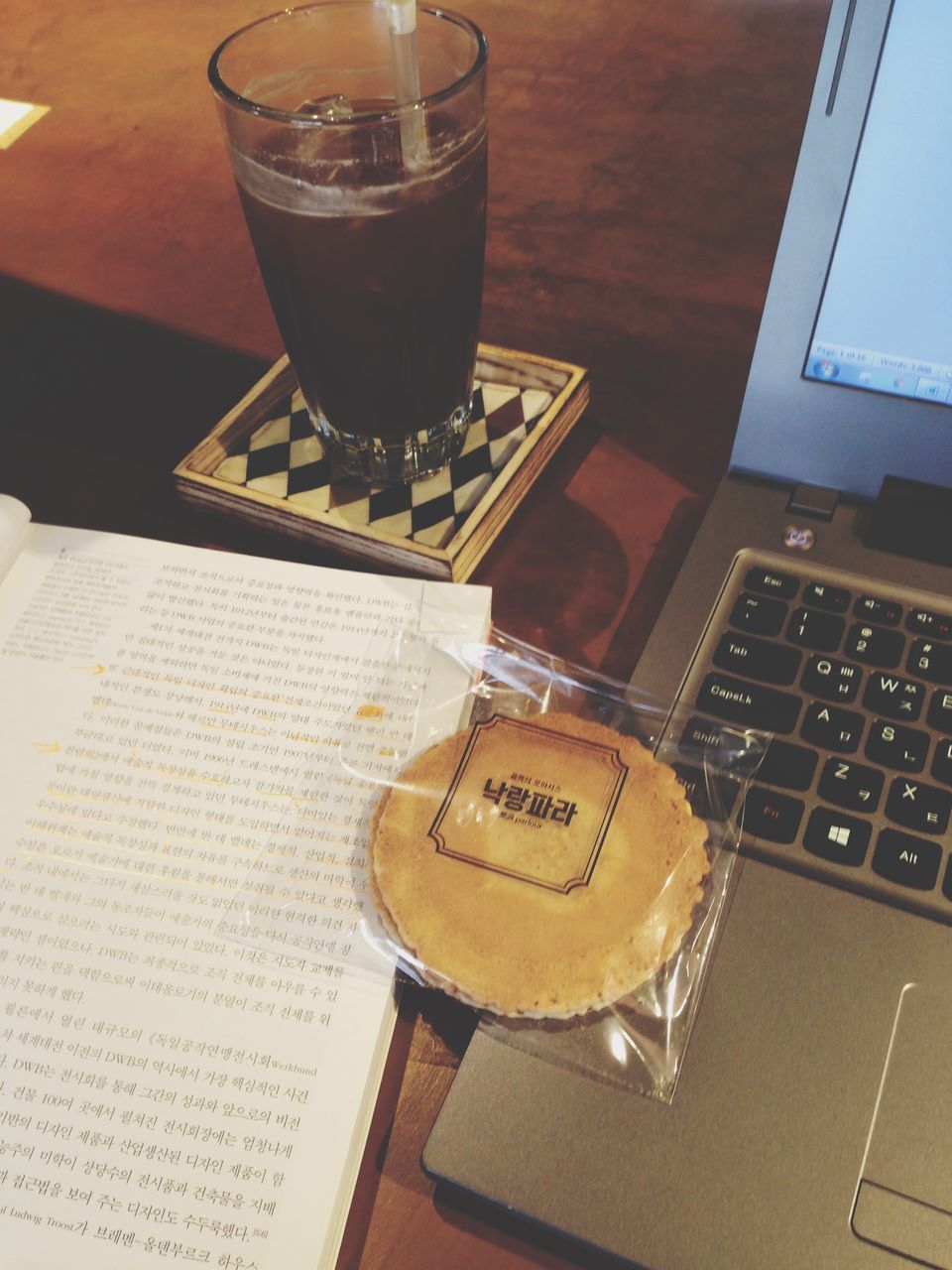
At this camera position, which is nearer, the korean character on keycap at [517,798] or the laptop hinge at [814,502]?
the korean character on keycap at [517,798]

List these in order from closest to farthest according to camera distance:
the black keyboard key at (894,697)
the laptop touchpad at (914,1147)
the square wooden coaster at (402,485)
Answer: the laptop touchpad at (914,1147)
the black keyboard key at (894,697)
the square wooden coaster at (402,485)

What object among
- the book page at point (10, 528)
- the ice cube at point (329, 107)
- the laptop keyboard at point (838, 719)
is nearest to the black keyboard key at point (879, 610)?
the laptop keyboard at point (838, 719)

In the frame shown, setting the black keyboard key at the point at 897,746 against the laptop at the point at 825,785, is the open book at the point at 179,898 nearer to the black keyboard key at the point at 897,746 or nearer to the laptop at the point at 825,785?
the laptop at the point at 825,785

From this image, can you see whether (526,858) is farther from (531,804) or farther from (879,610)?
(879,610)

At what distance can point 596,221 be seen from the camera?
0.77 meters

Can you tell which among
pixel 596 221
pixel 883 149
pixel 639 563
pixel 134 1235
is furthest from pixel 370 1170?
pixel 596 221

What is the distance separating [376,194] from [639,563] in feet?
0.77

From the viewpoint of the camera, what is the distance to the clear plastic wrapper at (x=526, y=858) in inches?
13.7

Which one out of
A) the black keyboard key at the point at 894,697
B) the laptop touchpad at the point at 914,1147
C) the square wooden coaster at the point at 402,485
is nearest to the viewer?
the laptop touchpad at the point at 914,1147

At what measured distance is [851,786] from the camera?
0.39 m

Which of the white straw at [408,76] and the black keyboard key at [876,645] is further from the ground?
the white straw at [408,76]

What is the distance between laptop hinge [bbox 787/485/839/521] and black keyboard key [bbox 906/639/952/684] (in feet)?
0.32

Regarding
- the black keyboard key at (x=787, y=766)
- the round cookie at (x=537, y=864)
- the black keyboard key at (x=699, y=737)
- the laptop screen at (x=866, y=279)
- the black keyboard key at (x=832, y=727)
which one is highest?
the laptop screen at (x=866, y=279)

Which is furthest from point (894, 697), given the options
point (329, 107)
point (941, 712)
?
point (329, 107)
